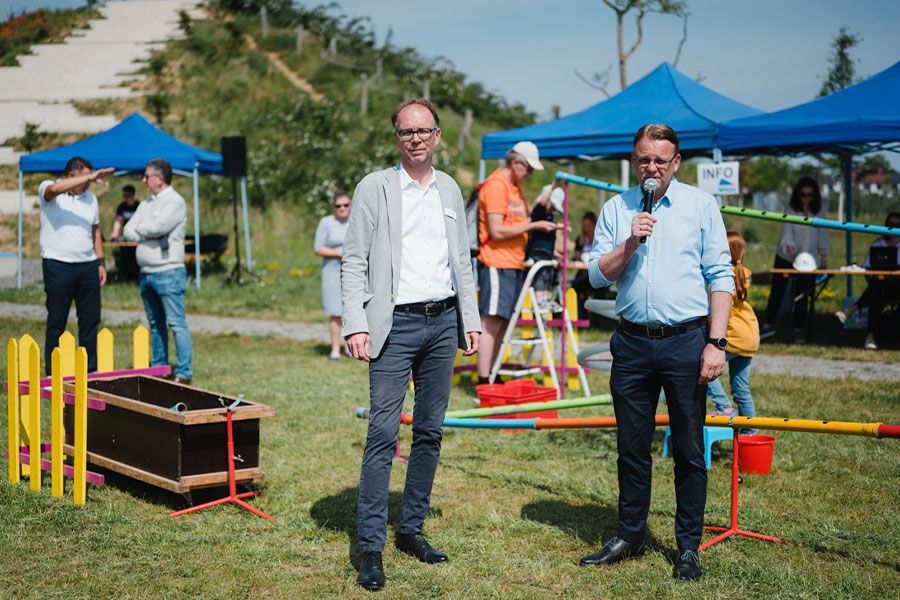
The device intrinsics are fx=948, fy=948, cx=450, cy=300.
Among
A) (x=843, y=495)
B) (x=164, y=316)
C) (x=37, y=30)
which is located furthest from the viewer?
(x=37, y=30)

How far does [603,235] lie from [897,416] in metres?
4.32

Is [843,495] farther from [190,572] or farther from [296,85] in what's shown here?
[296,85]

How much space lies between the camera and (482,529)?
4.96 m

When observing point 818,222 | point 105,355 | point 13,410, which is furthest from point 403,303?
point 105,355

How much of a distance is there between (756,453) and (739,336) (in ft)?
2.41

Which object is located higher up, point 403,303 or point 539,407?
point 403,303

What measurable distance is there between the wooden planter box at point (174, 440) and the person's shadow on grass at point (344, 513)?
1.38 feet

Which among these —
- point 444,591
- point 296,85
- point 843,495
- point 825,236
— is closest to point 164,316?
point 444,591

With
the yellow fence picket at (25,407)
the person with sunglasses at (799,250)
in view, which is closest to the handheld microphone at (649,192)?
the yellow fence picket at (25,407)

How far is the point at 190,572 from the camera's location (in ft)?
14.2

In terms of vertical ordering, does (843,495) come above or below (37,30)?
below

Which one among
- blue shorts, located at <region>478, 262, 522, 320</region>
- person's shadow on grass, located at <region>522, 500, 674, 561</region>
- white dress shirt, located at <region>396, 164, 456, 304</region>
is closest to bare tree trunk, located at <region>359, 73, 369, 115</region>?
blue shorts, located at <region>478, 262, 522, 320</region>

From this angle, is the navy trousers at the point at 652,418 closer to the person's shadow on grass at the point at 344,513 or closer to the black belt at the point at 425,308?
the black belt at the point at 425,308

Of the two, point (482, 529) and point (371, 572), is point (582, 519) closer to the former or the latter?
point (482, 529)
